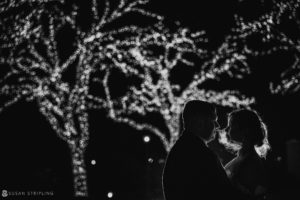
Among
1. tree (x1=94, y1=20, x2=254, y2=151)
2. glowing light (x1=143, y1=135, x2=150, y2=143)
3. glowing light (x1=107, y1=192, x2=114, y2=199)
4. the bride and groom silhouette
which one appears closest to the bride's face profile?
the bride and groom silhouette

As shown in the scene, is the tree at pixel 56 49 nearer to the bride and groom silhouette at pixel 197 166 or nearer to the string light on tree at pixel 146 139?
the string light on tree at pixel 146 139

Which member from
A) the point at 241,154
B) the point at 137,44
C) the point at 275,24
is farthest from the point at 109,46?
the point at 241,154

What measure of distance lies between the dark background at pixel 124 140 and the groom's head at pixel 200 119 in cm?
769

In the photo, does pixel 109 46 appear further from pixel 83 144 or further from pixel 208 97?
pixel 208 97

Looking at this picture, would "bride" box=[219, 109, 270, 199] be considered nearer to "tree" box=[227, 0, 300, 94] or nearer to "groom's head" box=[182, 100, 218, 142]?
"groom's head" box=[182, 100, 218, 142]

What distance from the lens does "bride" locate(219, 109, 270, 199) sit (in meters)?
3.14

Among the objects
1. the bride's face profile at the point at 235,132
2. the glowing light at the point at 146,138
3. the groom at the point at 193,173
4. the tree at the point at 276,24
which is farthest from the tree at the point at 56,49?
the groom at the point at 193,173

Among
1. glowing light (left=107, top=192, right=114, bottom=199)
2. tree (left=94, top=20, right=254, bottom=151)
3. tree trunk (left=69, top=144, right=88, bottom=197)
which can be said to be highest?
tree (left=94, top=20, right=254, bottom=151)

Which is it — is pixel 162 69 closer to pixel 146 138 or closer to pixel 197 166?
pixel 146 138

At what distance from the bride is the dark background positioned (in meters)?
6.64

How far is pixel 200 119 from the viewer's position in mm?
2402

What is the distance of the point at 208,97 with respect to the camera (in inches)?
441

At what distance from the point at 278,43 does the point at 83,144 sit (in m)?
6.41

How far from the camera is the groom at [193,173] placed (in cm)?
211
